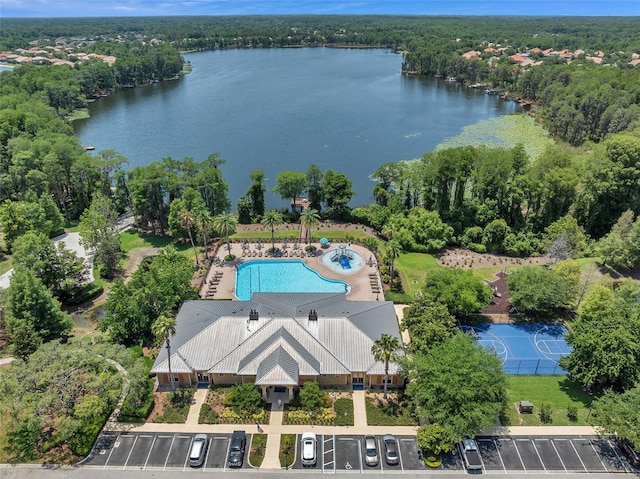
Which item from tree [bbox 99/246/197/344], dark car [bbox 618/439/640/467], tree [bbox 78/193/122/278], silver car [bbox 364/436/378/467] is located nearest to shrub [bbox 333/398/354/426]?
silver car [bbox 364/436/378/467]

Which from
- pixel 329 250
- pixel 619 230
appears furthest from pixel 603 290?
pixel 329 250

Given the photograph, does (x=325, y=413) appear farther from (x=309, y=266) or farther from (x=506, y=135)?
(x=506, y=135)

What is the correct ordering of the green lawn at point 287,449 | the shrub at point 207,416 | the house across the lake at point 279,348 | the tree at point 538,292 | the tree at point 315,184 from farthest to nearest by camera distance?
the tree at point 315,184, the tree at point 538,292, the house across the lake at point 279,348, the shrub at point 207,416, the green lawn at point 287,449

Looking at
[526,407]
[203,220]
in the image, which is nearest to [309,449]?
[526,407]

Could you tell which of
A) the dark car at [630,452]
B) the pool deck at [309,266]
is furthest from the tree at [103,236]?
the dark car at [630,452]

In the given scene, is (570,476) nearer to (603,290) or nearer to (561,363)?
(561,363)

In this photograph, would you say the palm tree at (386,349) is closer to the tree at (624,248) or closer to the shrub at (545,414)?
the shrub at (545,414)
